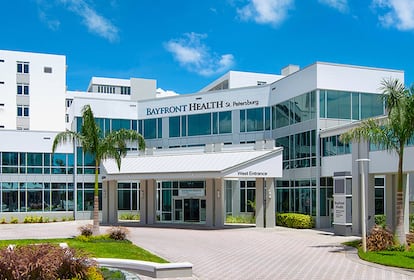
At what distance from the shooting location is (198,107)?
4622 cm

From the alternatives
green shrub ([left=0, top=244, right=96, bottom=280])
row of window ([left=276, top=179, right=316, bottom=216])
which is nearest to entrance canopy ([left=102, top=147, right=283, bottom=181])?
row of window ([left=276, top=179, right=316, bottom=216])

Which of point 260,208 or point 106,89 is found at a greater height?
point 106,89

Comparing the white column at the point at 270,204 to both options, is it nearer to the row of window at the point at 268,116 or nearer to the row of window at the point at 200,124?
the row of window at the point at 268,116

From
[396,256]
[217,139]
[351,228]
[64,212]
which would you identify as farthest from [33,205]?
[396,256]

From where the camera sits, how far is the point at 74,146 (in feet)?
157

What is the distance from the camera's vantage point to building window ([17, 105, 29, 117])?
194 feet

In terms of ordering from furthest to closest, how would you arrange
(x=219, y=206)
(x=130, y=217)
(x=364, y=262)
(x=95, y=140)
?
(x=130, y=217) < (x=219, y=206) < (x=95, y=140) < (x=364, y=262)

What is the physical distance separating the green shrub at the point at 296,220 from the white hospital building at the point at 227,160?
693 mm

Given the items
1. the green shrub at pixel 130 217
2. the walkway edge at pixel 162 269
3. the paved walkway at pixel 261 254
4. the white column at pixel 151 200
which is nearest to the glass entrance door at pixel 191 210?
the white column at pixel 151 200

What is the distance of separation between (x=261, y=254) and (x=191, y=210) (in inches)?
794

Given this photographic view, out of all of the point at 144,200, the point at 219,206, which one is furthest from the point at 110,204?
the point at 219,206

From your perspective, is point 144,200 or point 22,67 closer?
point 144,200

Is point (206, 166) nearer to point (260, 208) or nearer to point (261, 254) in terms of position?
point (260, 208)

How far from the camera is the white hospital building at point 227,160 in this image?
3488 cm
